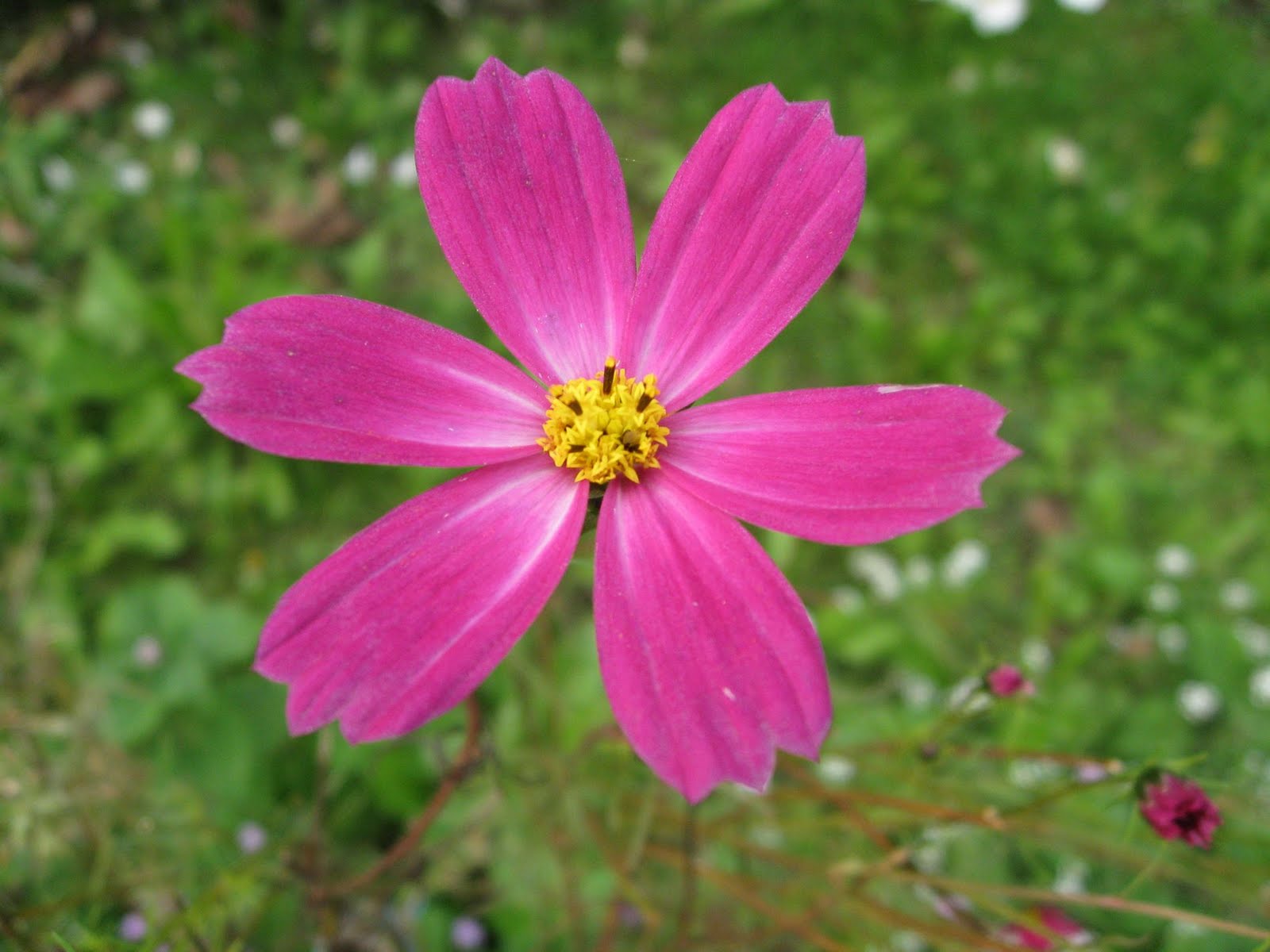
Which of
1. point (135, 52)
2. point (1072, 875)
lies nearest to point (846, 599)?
point (1072, 875)

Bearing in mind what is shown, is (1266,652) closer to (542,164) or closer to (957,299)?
(957,299)

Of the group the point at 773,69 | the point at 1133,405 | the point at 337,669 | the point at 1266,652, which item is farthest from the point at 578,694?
the point at 773,69

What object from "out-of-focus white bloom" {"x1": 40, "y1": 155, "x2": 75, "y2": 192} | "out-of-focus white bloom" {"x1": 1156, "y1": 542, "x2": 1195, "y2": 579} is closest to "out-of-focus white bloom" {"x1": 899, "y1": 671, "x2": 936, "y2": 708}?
"out-of-focus white bloom" {"x1": 1156, "y1": 542, "x2": 1195, "y2": 579}

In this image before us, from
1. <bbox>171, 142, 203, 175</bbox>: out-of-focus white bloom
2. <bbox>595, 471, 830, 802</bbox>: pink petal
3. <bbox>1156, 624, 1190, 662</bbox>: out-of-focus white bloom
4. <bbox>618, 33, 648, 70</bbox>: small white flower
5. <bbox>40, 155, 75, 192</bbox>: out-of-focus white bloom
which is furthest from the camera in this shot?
<bbox>618, 33, 648, 70</bbox>: small white flower

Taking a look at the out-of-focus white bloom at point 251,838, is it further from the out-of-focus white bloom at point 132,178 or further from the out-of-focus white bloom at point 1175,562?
the out-of-focus white bloom at point 1175,562

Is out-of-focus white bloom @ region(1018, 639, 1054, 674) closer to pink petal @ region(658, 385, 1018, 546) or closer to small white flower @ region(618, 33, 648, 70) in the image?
pink petal @ region(658, 385, 1018, 546)

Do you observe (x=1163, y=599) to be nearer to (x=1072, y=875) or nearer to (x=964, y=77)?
(x=1072, y=875)

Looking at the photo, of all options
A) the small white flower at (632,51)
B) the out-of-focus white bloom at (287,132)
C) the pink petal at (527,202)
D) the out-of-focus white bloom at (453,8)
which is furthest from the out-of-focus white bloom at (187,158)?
the pink petal at (527,202)

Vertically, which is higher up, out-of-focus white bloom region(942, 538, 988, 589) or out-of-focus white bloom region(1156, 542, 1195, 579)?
out-of-focus white bloom region(942, 538, 988, 589)
